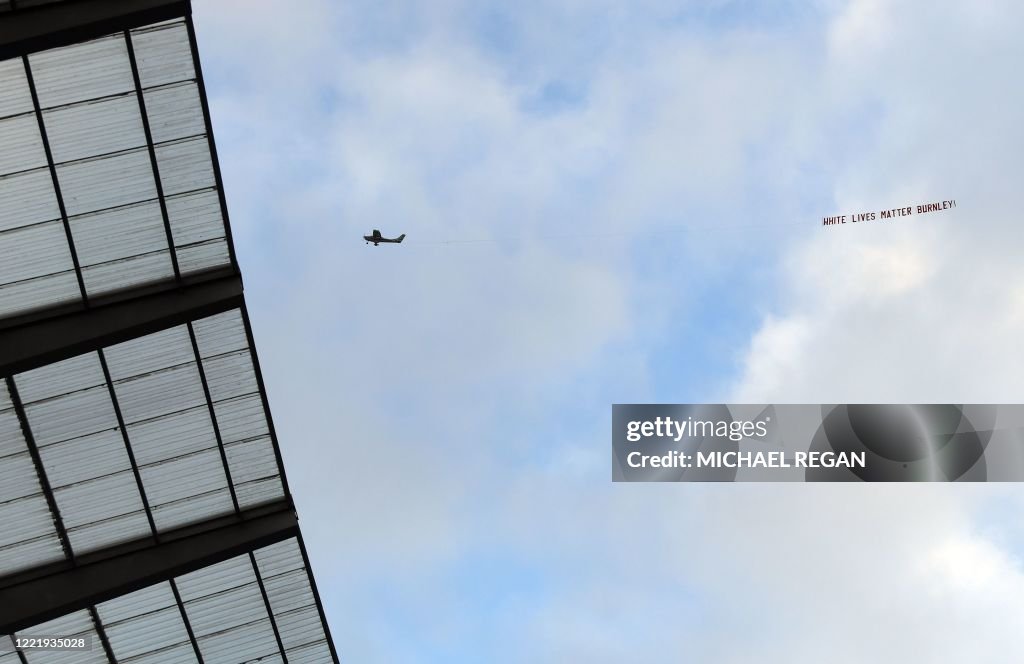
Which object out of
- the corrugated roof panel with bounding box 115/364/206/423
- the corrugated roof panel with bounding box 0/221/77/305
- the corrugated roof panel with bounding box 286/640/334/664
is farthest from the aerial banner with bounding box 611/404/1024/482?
the corrugated roof panel with bounding box 0/221/77/305

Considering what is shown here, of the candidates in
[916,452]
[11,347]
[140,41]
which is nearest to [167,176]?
[140,41]

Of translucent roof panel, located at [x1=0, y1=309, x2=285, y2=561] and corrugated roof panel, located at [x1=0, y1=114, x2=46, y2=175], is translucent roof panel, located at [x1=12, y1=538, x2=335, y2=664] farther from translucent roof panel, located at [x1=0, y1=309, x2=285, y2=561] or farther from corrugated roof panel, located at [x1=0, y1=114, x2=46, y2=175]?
corrugated roof panel, located at [x1=0, y1=114, x2=46, y2=175]

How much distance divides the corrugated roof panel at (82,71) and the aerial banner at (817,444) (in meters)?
24.3

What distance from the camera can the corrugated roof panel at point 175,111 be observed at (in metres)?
26.1

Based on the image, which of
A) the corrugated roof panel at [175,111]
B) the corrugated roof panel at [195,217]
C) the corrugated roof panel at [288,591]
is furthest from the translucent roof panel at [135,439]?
the corrugated roof panel at [175,111]

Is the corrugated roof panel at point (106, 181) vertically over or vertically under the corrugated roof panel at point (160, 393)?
over

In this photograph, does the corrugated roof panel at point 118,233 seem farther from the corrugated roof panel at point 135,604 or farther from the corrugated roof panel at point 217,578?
the corrugated roof panel at point 135,604

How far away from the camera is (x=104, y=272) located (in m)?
28.3

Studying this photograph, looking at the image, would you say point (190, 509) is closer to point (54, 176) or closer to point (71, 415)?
point (71, 415)

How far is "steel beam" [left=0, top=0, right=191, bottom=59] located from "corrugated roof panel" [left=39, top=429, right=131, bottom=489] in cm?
1159

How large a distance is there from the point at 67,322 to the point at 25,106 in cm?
640

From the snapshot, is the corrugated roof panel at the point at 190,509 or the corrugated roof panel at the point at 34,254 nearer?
the corrugated roof panel at the point at 34,254

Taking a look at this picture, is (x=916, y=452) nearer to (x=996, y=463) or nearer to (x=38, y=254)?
(x=996, y=463)

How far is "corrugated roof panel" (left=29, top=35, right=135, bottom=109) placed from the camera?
80.9 feet
